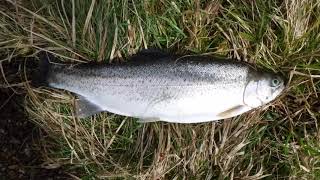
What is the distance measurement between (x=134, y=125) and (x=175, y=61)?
51cm

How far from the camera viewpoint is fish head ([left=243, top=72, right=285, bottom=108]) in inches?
110

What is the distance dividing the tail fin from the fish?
2 cm

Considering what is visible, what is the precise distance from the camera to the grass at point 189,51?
300 centimetres

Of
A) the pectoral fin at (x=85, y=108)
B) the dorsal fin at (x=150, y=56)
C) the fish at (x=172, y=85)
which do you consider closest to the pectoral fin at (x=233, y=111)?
the fish at (x=172, y=85)

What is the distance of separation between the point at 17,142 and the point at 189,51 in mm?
1236

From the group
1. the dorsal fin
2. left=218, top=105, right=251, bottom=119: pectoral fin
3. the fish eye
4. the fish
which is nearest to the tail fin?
the fish

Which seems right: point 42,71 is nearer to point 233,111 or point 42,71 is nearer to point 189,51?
point 189,51

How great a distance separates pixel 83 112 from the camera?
3.03 meters

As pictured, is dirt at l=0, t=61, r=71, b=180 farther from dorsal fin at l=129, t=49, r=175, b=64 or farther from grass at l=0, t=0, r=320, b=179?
dorsal fin at l=129, t=49, r=175, b=64

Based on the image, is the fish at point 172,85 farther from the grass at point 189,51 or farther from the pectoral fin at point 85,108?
the grass at point 189,51

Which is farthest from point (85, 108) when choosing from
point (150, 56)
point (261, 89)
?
point (261, 89)

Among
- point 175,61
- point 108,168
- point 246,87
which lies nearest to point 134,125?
point 108,168

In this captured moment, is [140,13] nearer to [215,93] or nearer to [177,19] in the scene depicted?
[177,19]

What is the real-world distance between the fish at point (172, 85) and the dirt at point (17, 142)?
43cm
